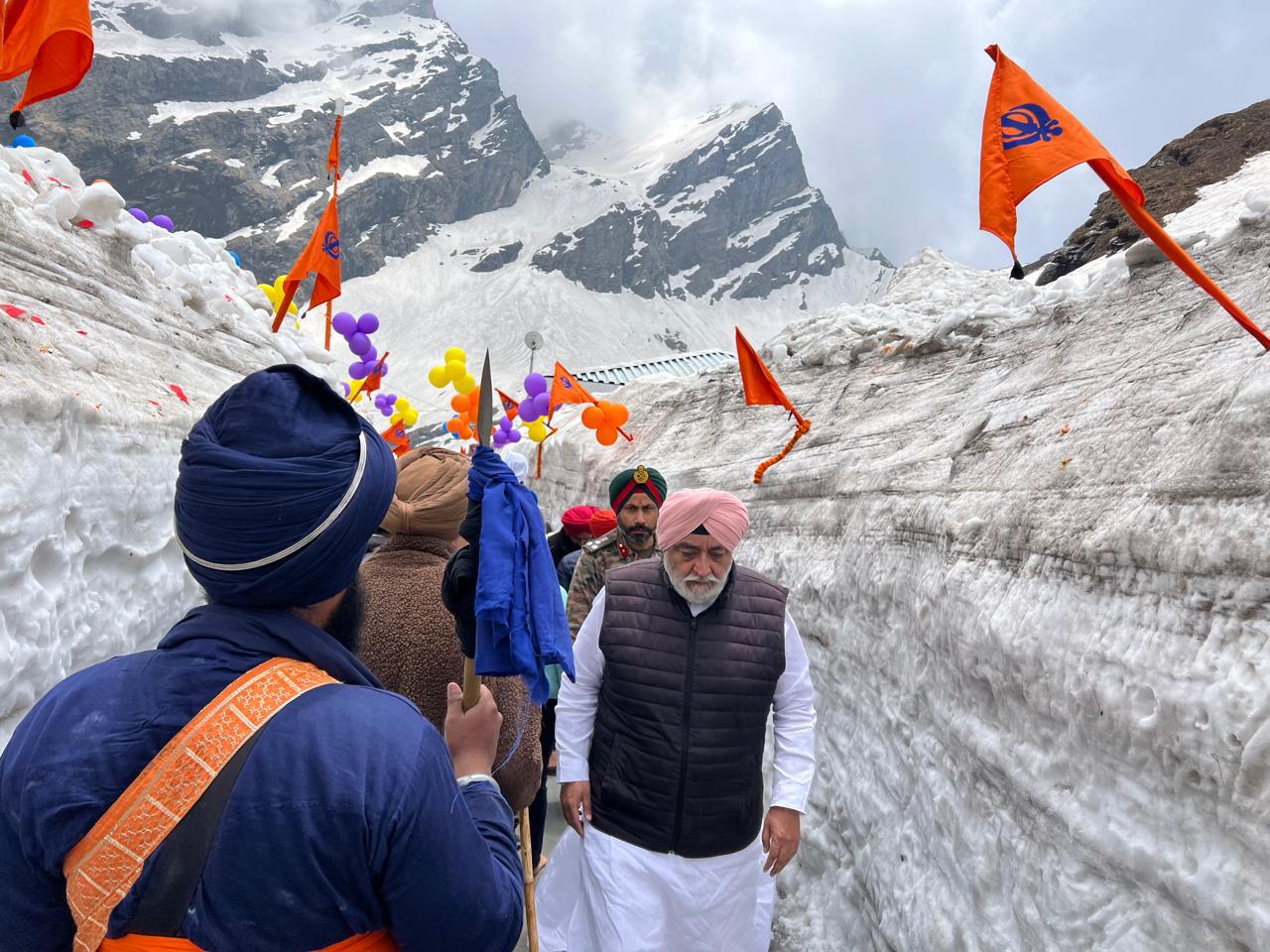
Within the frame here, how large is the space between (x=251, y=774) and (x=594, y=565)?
2959 mm

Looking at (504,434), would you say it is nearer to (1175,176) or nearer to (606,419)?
(606,419)

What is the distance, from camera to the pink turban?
2684 millimetres

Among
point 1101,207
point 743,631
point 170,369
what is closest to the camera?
point 743,631

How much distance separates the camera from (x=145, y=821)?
100cm

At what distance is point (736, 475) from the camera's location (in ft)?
24.7

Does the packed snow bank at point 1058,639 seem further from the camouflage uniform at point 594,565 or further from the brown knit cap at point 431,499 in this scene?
the brown knit cap at point 431,499

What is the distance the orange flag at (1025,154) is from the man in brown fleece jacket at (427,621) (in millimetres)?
2020

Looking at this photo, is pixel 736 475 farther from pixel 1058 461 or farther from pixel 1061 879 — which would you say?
pixel 1061 879

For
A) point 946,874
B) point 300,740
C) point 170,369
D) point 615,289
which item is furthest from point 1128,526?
point 615,289

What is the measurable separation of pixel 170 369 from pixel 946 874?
5.06 m

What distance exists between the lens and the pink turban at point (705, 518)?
2.68 m

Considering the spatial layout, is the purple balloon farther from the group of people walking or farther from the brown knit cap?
the group of people walking

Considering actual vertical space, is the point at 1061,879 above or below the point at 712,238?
below

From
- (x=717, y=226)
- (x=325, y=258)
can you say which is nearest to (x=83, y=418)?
(x=325, y=258)
